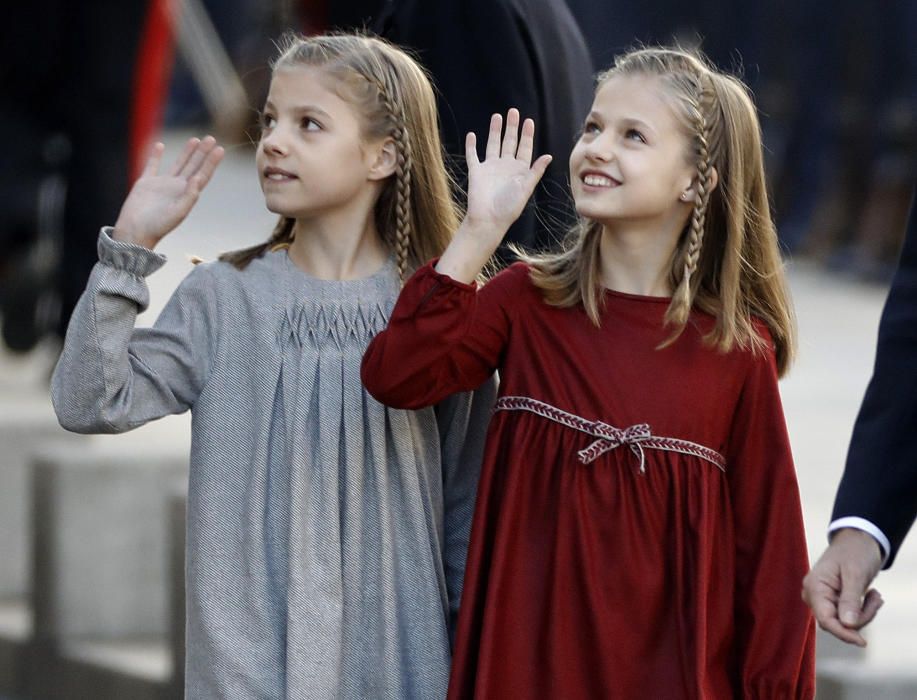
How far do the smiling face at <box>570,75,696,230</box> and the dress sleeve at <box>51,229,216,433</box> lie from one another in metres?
0.55

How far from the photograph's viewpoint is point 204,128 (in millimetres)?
16641

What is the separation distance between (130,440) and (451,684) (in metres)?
2.33

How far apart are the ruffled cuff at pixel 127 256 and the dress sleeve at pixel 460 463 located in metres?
0.47

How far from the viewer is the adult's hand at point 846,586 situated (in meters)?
2.51

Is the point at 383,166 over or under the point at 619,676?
over

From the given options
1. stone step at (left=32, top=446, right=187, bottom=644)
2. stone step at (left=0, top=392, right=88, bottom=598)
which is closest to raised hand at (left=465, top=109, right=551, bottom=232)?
stone step at (left=32, top=446, right=187, bottom=644)

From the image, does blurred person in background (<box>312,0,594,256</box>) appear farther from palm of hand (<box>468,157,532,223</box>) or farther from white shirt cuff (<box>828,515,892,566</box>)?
white shirt cuff (<box>828,515,892,566</box>)

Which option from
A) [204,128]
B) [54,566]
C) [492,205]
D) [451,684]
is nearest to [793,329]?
[492,205]

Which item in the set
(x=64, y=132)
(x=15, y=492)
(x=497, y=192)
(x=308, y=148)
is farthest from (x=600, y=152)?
(x=64, y=132)

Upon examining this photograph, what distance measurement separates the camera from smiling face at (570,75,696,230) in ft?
9.35

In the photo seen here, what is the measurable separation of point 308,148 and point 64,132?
337 centimetres

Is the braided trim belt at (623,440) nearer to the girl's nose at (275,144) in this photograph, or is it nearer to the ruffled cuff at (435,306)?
the ruffled cuff at (435,306)

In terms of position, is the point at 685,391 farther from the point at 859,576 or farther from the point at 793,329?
the point at 859,576

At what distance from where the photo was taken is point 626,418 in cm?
282
